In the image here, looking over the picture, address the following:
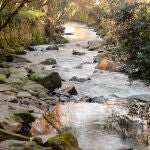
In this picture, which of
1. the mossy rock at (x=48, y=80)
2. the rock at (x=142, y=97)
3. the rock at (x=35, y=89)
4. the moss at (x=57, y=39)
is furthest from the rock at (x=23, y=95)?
the moss at (x=57, y=39)

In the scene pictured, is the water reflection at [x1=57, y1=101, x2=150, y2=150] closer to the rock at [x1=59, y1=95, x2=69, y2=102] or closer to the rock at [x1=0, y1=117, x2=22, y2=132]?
the rock at [x1=59, y1=95, x2=69, y2=102]

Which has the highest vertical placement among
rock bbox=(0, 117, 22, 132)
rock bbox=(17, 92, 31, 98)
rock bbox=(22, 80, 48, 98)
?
rock bbox=(0, 117, 22, 132)

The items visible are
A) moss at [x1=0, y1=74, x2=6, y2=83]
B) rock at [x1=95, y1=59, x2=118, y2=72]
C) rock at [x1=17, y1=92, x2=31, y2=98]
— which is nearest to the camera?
rock at [x1=17, y1=92, x2=31, y2=98]

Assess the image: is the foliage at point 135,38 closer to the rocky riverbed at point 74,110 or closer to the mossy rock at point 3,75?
the rocky riverbed at point 74,110

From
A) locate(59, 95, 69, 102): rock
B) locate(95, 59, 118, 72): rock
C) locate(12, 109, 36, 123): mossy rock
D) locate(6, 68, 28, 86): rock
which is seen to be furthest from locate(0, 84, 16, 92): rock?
locate(95, 59, 118, 72): rock

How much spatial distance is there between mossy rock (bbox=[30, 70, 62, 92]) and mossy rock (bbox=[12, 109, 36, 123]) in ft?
12.3

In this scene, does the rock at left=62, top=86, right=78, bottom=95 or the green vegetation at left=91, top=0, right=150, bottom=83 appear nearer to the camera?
the green vegetation at left=91, top=0, right=150, bottom=83

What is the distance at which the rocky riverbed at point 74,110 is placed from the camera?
21.2 feet

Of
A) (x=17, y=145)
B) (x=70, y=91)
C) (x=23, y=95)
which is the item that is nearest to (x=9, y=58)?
(x=70, y=91)

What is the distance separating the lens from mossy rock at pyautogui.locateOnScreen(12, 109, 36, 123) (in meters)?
7.18

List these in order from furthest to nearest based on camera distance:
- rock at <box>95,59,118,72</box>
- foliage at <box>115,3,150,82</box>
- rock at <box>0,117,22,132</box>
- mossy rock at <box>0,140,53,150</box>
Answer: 1. rock at <box>95,59,118,72</box>
2. foliage at <box>115,3,150,82</box>
3. rock at <box>0,117,22,132</box>
4. mossy rock at <box>0,140,53,150</box>

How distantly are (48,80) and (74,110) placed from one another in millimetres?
2451

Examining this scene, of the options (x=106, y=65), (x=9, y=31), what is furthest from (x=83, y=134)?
(x=9, y=31)

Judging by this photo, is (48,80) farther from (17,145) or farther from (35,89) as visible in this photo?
(17,145)
